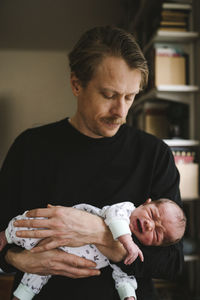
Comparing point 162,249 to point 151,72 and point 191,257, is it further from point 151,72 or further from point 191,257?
point 151,72

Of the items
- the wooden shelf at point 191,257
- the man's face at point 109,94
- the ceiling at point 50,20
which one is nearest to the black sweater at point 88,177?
the man's face at point 109,94

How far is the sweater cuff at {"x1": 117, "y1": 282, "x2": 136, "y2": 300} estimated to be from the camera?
1.09 metres

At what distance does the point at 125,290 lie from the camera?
1.10 metres

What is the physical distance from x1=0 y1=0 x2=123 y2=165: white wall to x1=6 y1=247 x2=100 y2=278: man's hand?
9.75 ft

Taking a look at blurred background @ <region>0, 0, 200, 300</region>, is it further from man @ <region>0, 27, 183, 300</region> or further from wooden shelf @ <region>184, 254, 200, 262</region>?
man @ <region>0, 27, 183, 300</region>

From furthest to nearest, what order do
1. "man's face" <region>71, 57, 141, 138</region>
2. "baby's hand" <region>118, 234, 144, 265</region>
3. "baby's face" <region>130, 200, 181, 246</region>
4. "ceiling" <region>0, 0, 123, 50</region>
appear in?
"ceiling" <region>0, 0, 123, 50</region>, "baby's face" <region>130, 200, 181, 246</region>, "man's face" <region>71, 57, 141, 138</region>, "baby's hand" <region>118, 234, 144, 265</region>

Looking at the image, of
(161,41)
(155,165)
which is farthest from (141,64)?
(161,41)

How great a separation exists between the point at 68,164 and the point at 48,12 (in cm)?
→ 321

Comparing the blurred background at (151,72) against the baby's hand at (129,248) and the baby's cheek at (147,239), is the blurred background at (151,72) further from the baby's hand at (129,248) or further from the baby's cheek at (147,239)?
the baby's hand at (129,248)

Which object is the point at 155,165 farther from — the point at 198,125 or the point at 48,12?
the point at 48,12

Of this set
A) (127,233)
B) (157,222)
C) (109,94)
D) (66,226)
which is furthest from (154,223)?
(109,94)

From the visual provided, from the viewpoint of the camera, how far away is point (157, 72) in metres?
2.56

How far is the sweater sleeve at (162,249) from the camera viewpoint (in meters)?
1.11

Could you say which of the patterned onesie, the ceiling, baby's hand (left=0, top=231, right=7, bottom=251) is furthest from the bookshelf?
baby's hand (left=0, top=231, right=7, bottom=251)
